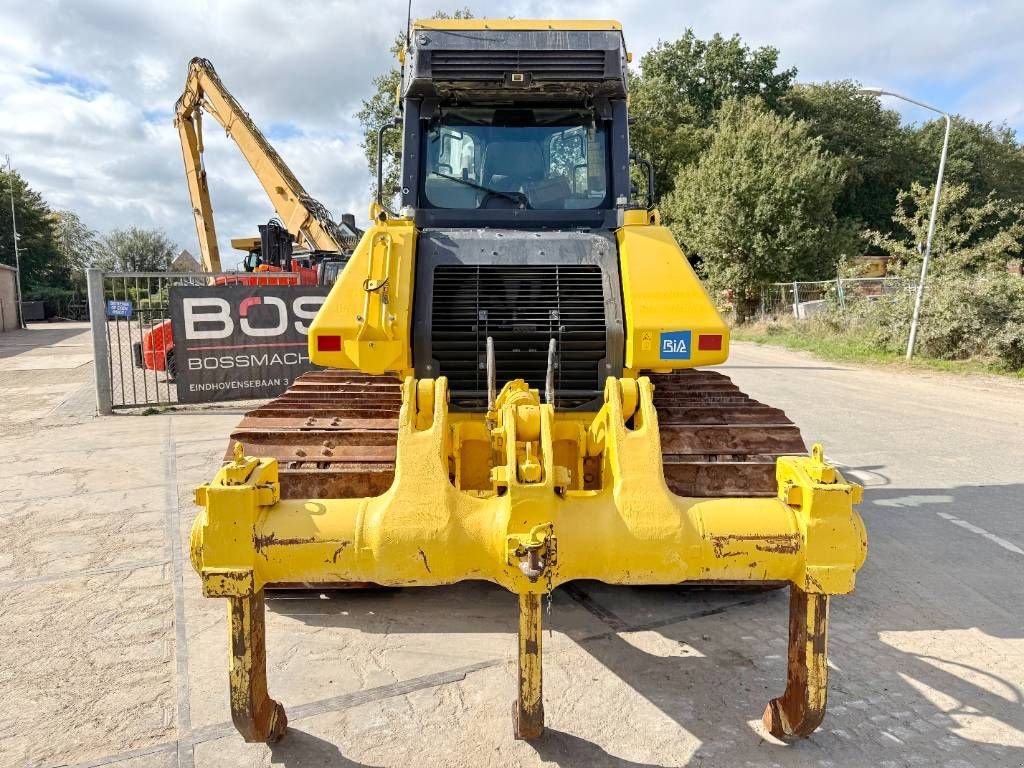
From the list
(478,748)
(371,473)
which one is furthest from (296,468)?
(478,748)

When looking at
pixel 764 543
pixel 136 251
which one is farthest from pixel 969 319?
pixel 136 251

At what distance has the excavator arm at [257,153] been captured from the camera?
14.3m

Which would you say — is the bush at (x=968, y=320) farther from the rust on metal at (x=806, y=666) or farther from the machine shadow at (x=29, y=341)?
the machine shadow at (x=29, y=341)

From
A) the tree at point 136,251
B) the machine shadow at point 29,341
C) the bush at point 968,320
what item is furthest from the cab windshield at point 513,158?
the tree at point 136,251

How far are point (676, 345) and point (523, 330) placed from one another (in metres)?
0.81

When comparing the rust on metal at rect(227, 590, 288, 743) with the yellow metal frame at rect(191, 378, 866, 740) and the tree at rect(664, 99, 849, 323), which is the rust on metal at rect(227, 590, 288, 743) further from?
the tree at rect(664, 99, 849, 323)

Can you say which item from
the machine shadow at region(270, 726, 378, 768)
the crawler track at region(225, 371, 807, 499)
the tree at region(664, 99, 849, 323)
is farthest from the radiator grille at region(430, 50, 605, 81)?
the tree at region(664, 99, 849, 323)

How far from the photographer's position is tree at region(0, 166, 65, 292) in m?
43.2

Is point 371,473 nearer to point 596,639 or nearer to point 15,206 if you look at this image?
point 596,639

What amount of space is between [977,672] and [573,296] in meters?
2.68

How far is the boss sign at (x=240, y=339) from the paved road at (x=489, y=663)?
4.52 m

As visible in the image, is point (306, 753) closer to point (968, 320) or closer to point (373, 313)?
point (373, 313)

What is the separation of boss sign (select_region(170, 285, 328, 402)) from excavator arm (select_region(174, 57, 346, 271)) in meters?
4.58

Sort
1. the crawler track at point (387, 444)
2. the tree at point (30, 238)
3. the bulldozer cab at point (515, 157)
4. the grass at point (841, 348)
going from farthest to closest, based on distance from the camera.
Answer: the tree at point (30, 238) < the grass at point (841, 348) < the bulldozer cab at point (515, 157) < the crawler track at point (387, 444)
